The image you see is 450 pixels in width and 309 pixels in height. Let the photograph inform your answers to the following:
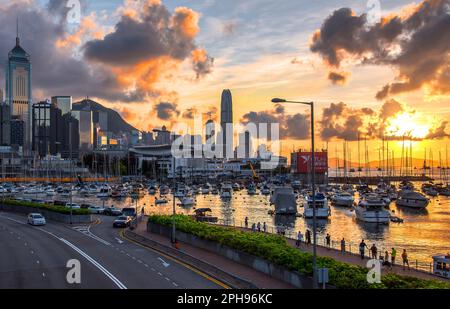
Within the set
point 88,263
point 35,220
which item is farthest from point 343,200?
point 88,263

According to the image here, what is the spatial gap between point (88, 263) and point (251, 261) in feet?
39.0

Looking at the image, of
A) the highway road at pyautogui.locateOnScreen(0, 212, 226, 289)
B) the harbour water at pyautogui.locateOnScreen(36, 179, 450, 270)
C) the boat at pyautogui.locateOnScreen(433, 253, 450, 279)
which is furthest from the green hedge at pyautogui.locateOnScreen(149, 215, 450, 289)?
the harbour water at pyautogui.locateOnScreen(36, 179, 450, 270)

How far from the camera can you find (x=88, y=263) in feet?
119

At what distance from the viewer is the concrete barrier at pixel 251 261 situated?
91.0ft

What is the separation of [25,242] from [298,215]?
68.6 m

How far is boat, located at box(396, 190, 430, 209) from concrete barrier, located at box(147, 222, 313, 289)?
9080 cm

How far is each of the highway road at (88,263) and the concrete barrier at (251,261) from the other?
337cm

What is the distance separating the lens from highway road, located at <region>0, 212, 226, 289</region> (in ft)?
96.5

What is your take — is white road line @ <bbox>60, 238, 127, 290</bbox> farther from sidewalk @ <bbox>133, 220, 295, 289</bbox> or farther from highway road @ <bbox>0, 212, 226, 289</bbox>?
sidewalk @ <bbox>133, 220, 295, 289</bbox>

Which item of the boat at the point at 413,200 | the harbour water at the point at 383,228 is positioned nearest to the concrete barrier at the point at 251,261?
the harbour water at the point at 383,228

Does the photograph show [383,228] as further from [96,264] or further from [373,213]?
[96,264]

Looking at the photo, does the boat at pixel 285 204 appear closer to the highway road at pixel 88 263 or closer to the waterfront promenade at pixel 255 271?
the waterfront promenade at pixel 255 271
